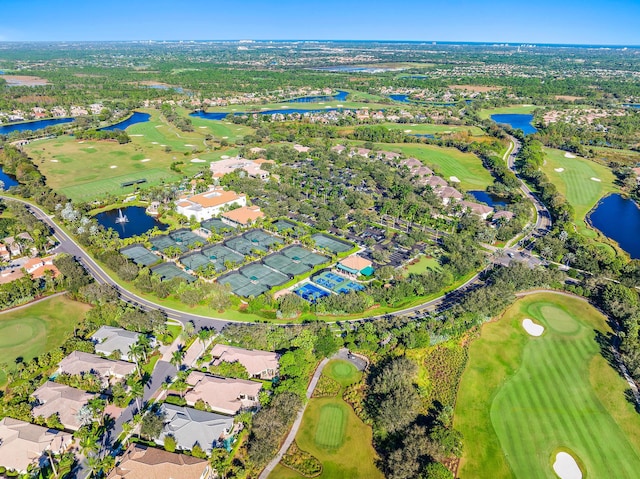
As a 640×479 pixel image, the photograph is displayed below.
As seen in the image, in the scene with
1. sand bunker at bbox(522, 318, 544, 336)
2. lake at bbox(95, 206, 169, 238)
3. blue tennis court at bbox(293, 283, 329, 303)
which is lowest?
sand bunker at bbox(522, 318, 544, 336)

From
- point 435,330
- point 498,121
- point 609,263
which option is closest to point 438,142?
point 498,121

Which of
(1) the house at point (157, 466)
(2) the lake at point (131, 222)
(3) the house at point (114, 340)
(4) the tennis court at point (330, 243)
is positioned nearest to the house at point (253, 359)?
(3) the house at point (114, 340)

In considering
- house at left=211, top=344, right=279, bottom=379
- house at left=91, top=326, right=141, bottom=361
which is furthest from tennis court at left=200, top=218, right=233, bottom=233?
house at left=211, top=344, right=279, bottom=379

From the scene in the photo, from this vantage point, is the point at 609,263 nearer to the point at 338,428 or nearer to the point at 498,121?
the point at 338,428

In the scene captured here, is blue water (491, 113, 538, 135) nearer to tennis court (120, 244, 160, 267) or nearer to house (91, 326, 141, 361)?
tennis court (120, 244, 160, 267)

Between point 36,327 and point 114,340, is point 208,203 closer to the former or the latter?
point 36,327

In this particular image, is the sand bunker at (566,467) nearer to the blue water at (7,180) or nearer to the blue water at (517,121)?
the blue water at (7,180)
